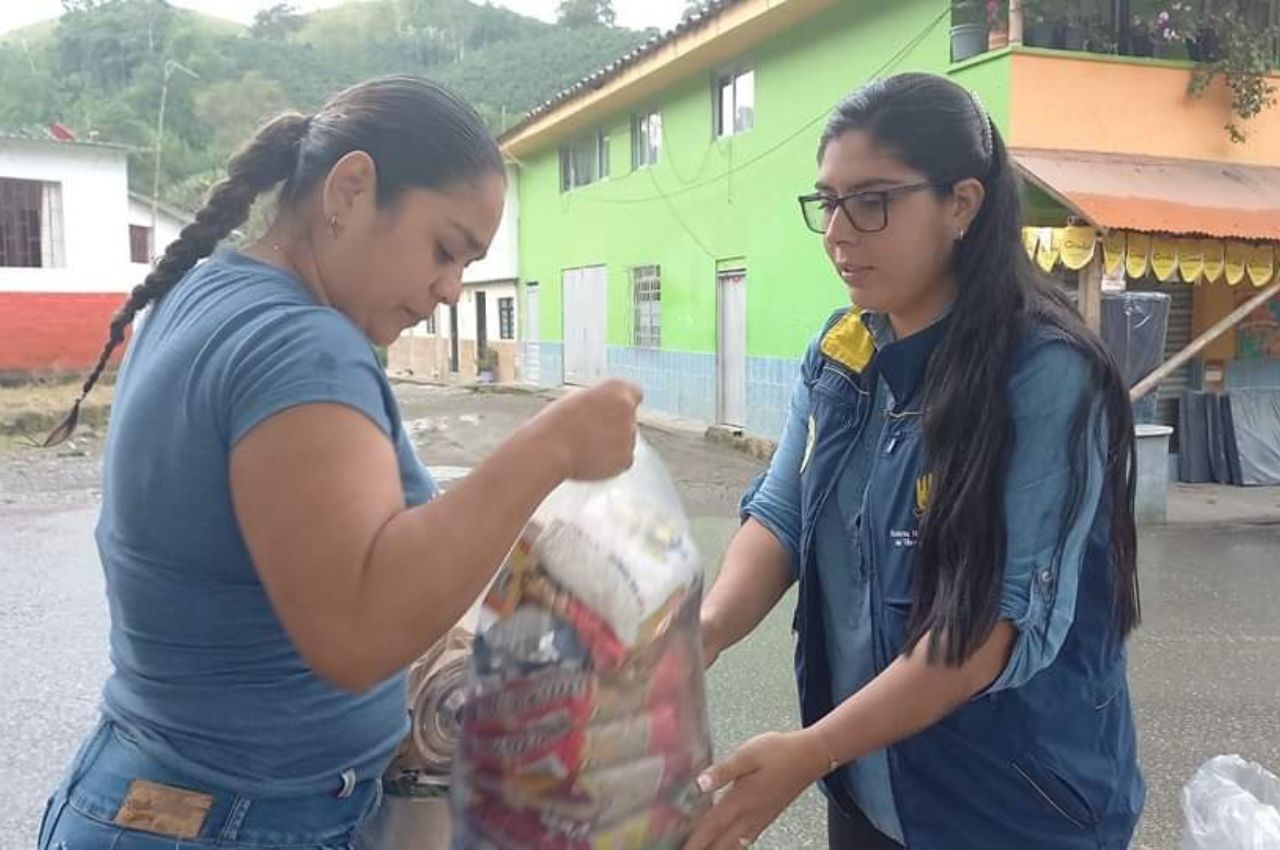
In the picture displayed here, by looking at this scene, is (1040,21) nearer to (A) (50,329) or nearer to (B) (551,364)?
(B) (551,364)

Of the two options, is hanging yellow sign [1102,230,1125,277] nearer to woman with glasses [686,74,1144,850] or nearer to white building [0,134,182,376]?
woman with glasses [686,74,1144,850]

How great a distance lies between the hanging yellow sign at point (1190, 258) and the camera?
8.17 metres

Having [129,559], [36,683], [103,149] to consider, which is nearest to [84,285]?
[103,149]

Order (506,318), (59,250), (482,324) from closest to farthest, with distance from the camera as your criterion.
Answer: (59,250) → (506,318) → (482,324)

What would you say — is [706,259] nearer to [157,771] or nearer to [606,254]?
[606,254]

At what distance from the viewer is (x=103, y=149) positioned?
18141 millimetres

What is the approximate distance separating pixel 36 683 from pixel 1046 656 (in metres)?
4.48

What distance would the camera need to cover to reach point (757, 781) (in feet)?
4.56

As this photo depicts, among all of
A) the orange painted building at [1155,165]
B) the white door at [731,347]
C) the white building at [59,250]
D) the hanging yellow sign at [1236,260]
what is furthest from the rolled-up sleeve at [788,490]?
the white building at [59,250]

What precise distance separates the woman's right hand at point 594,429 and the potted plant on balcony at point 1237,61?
9679 mm

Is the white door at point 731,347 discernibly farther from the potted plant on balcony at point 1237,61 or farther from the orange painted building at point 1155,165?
the potted plant on balcony at point 1237,61

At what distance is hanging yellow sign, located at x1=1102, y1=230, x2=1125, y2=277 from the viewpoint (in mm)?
7852

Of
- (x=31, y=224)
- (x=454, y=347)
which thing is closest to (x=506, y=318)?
(x=454, y=347)

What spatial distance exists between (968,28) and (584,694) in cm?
911
